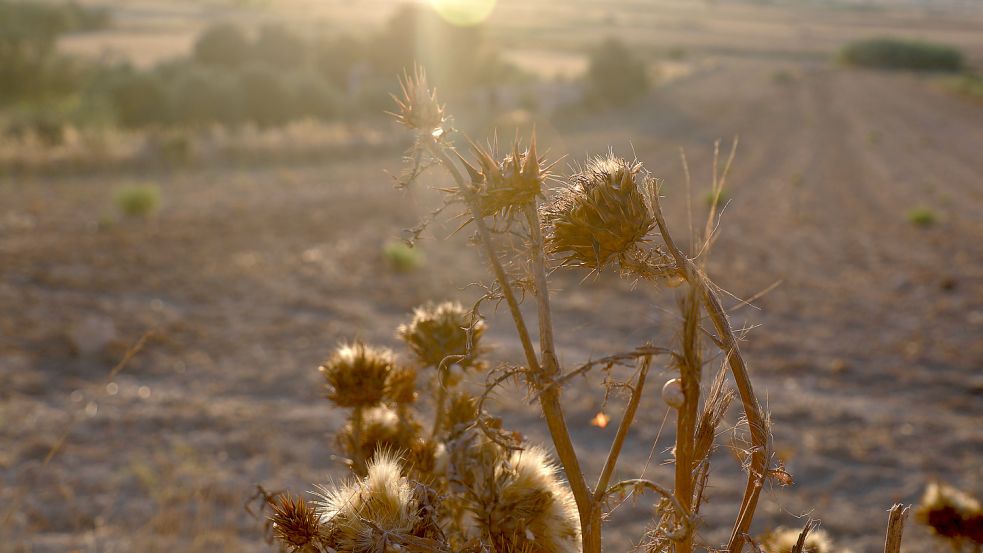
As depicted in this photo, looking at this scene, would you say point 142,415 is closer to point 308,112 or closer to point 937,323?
point 937,323

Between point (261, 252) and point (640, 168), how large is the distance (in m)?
11.7

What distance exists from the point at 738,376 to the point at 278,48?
143 ft

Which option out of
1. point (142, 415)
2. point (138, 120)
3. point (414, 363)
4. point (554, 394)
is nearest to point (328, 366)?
point (414, 363)

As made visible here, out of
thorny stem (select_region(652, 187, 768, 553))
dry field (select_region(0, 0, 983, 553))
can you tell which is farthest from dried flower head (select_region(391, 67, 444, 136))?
thorny stem (select_region(652, 187, 768, 553))

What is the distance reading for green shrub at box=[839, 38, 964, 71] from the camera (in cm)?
6581

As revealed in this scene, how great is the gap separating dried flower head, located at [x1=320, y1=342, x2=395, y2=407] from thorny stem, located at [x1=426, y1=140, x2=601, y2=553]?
0.51 meters

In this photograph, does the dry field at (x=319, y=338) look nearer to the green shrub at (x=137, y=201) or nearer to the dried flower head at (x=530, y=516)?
the dried flower head at (x=530, y=516)

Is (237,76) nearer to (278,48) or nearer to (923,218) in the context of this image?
(278,48)

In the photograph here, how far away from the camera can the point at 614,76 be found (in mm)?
40562

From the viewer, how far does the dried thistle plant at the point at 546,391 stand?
71 centimetres

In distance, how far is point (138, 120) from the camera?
29.3 meters

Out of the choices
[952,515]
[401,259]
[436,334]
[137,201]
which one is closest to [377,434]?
[436,334]

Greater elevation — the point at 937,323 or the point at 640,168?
the point at 937,323

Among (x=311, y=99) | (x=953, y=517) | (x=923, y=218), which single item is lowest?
(x=953, y=517)
